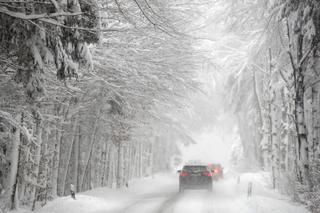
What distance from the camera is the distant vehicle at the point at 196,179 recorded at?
22.0 meters

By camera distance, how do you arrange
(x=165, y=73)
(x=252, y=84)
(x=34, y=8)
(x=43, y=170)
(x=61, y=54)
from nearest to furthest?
(x=34, y=8) → (x=61, y=54) → (x=165, y=73) → (x=43, y=170) → (x=252, y=84)

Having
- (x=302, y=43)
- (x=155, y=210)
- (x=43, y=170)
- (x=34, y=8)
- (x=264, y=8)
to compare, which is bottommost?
(x=155, y=210)

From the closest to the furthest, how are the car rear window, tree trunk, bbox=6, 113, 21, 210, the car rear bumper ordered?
tree trunk, bbox=6, 113, 21, 210 → the car rear bumper → the car rear window

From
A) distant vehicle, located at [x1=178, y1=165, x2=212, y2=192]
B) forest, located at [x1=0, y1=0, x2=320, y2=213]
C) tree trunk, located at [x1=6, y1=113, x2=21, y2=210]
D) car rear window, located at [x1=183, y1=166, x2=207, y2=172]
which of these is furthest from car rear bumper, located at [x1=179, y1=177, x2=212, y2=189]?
tree trunk, located at [x1=6, y1=113, x2=21, y2=210]

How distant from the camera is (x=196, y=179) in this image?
22.1 m

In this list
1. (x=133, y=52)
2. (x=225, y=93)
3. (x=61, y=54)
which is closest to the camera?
(x=61, y=54)

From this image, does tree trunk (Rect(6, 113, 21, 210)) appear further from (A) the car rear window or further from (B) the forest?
(A) the car rear window

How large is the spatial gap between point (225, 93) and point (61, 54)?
29.6 metres

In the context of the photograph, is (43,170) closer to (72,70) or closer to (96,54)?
(96,54)

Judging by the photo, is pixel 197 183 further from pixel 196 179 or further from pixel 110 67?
pixel 110 67

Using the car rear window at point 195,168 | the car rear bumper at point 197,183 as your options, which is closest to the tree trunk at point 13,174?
the car rear bumper at point 197,183

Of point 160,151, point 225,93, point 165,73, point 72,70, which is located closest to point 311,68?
point 165,73

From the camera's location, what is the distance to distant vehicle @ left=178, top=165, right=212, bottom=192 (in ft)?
72.3

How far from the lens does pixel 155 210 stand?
1459cm
